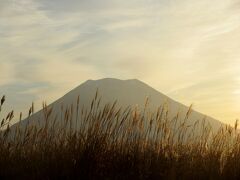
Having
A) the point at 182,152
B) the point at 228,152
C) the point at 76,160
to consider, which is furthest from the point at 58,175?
the point at 228,152

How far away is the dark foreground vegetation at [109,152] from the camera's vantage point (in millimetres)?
5055

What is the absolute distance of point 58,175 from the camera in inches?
195

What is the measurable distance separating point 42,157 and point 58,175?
578mm

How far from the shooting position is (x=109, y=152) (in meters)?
5.32

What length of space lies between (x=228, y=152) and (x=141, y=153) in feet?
4.59

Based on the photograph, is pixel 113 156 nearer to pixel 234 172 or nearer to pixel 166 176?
pixel 166 176

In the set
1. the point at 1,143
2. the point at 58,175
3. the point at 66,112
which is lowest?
the point at 58,175

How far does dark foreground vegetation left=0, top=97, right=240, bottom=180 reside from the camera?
5.05m

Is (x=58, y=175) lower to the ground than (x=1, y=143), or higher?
lower

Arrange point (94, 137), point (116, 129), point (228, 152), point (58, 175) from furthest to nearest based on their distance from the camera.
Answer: point (228, 152) < point (116, 129) < point (94, 137) < point (58, 175)

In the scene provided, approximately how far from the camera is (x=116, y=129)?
5754mm

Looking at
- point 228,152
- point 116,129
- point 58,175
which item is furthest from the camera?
point 228,152

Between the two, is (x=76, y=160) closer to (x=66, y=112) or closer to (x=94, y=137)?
(x=94, y=137)

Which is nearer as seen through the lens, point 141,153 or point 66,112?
point 141,153
